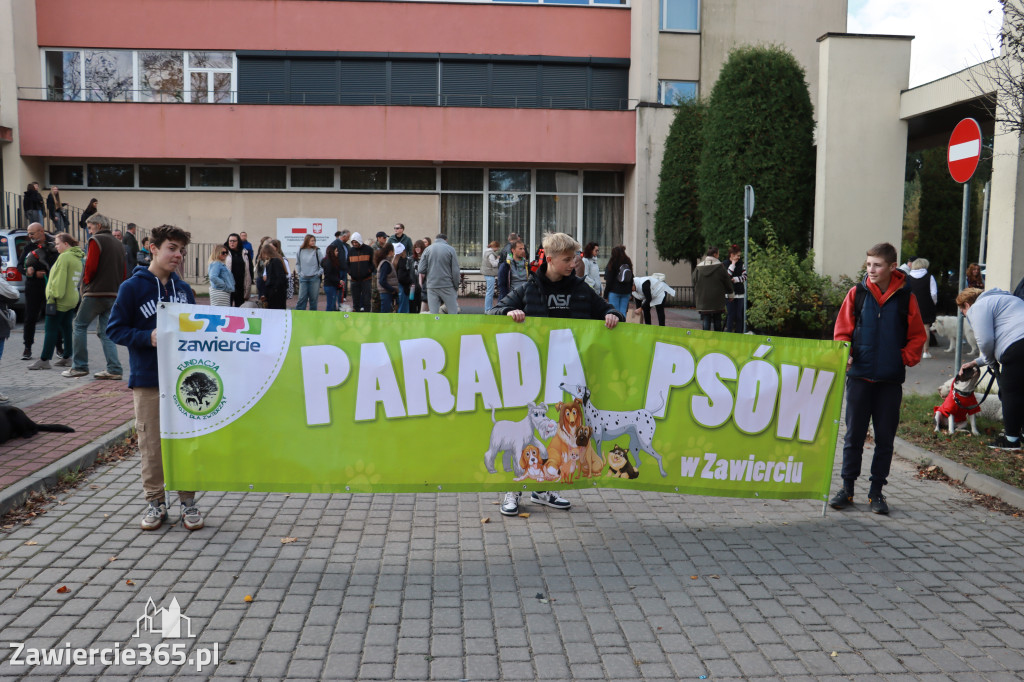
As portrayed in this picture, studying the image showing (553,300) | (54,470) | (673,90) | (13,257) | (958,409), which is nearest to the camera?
(553,300)

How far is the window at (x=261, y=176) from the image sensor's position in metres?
30.4

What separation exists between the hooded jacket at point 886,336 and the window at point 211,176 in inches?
1073

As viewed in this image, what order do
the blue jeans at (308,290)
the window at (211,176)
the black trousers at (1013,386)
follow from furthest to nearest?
the window at (211,176) < the blue jeans at (308,290) < the black trousers at (1013,386)

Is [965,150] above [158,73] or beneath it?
beneath

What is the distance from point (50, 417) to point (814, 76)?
2807 centimetres

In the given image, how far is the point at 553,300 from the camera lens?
6.38m

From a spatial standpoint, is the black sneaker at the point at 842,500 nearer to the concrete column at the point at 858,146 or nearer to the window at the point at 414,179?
the concrete column at the point at 858,146

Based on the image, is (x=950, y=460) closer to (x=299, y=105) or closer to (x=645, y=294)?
(x=645, y=294)

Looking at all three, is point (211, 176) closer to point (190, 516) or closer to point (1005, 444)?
point (190, 516)

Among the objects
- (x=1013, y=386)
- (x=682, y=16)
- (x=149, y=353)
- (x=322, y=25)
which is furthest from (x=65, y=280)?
(x=682, y=16)

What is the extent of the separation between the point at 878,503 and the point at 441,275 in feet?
36.4

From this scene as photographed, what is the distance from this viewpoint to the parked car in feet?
60.5

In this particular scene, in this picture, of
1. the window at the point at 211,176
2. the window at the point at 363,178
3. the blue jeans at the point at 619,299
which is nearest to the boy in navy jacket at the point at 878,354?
the blue jeans at the point at 619,299

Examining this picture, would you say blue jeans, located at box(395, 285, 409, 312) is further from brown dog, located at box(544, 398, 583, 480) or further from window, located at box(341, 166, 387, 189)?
brown dog, located at box(544, 398, 583, 480)
